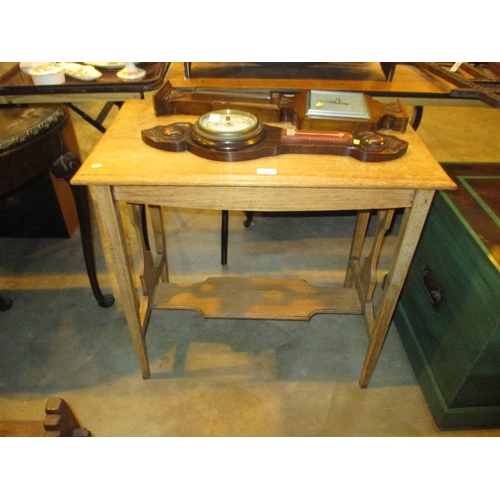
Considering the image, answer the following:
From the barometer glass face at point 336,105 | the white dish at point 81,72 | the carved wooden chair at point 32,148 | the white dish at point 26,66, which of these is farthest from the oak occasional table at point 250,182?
the white dish at point 26,66

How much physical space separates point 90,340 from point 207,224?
889mm

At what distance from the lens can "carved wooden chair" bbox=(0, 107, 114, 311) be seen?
1.05 m

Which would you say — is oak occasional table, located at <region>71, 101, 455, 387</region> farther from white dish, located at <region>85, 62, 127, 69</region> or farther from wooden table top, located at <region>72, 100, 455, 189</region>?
white dish, located at <region>85, 62, 127, 69</region>

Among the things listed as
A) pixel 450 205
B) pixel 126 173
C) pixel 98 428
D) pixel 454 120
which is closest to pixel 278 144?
pixel 126 173

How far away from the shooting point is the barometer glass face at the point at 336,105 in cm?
99

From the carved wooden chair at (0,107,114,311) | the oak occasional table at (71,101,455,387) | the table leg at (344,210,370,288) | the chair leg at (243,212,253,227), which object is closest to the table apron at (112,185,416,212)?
the oak occasional table at (71,101,455,387)

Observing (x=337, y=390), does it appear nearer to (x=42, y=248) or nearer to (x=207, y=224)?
(x=207, y=224)

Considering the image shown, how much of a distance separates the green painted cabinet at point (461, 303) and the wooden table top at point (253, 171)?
30cm

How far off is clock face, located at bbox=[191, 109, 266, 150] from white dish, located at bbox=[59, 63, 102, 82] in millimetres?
671

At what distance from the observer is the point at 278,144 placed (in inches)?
36.6

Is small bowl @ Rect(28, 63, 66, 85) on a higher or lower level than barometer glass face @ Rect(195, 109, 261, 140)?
lower

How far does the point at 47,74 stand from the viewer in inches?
52.4

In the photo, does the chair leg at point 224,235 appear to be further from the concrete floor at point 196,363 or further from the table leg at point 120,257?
the table leg at point 120,257

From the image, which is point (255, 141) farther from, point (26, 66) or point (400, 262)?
point (26, 66)
